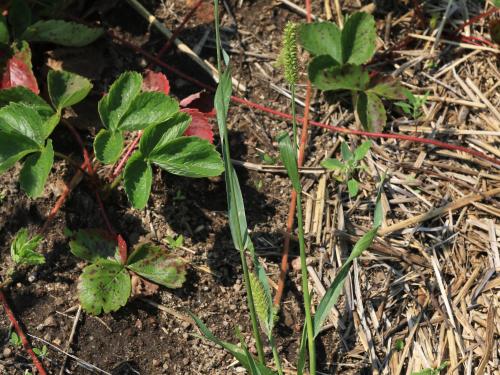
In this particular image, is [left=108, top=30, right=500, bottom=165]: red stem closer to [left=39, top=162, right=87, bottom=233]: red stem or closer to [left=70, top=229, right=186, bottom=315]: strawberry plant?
[left=39, top=162, right=87, bottom=233]: red stem

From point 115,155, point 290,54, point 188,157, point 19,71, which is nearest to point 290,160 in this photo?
point 290,54

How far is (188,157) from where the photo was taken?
1.91 m

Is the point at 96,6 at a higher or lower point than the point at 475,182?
higher

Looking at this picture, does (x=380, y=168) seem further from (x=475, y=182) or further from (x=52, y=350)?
(x=52, y=350)

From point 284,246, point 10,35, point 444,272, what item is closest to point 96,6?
point 10,35

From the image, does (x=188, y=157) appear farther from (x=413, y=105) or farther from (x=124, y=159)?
(x=413, y=105)

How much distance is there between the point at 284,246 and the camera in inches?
82.4

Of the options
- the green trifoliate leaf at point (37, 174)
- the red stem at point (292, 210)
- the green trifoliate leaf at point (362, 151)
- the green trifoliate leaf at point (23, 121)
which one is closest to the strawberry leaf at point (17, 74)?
the green trifoliate leaf at point (23, 121)

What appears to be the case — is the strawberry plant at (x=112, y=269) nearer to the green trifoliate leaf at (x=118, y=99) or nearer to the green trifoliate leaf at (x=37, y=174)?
the green trifoliate leaf at (x=37, y=174)

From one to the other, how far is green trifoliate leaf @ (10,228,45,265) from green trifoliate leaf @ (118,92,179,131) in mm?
388

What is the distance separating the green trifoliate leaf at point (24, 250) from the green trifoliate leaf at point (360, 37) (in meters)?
1.13

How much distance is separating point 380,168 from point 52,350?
111 cm

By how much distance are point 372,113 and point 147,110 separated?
744 millimetres

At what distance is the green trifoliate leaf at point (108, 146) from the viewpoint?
1.86 metres
